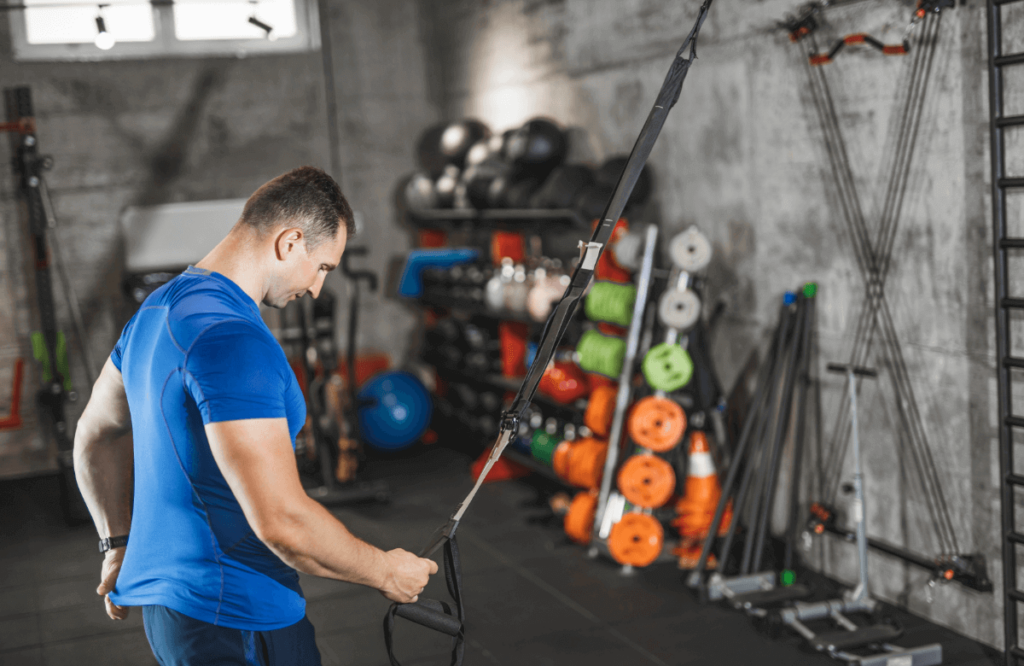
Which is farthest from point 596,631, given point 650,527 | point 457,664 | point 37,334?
point 37,334

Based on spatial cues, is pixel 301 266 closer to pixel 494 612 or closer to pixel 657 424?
pixel 494 612

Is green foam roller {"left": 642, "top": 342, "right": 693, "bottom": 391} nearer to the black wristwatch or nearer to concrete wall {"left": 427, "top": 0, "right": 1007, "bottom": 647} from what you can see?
concrete wall {"left": 427, "top": 0, "right": 1007, "bottom": 647}

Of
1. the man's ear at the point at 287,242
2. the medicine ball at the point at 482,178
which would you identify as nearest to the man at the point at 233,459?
the man's ear at the point at 287,242

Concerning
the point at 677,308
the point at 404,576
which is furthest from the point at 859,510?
the point at 404,576

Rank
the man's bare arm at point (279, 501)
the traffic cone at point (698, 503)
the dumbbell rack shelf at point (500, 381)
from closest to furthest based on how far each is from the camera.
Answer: the man's bare arm at point (279, 501), the traffic cone at point (698, 503), the dumbbell rack shelf at point (500, 381)

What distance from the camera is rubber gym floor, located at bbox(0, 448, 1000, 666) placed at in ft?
11.2

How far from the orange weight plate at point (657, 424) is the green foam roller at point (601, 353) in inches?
14.3

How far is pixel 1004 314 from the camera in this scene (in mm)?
2939

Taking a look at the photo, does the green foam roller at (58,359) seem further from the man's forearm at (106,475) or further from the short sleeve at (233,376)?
the short sleeve at (233,376)

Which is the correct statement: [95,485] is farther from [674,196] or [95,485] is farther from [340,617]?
[674,196]

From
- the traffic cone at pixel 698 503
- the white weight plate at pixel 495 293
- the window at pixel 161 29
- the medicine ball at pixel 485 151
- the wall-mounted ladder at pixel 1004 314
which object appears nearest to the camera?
the wall-mounted ladder at pixel 1004 314

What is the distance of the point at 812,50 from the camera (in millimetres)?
3744

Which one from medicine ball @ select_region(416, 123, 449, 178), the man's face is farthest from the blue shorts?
medicine ball @ select_region(416, 123, 449, 178)

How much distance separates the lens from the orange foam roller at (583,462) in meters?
4.54
